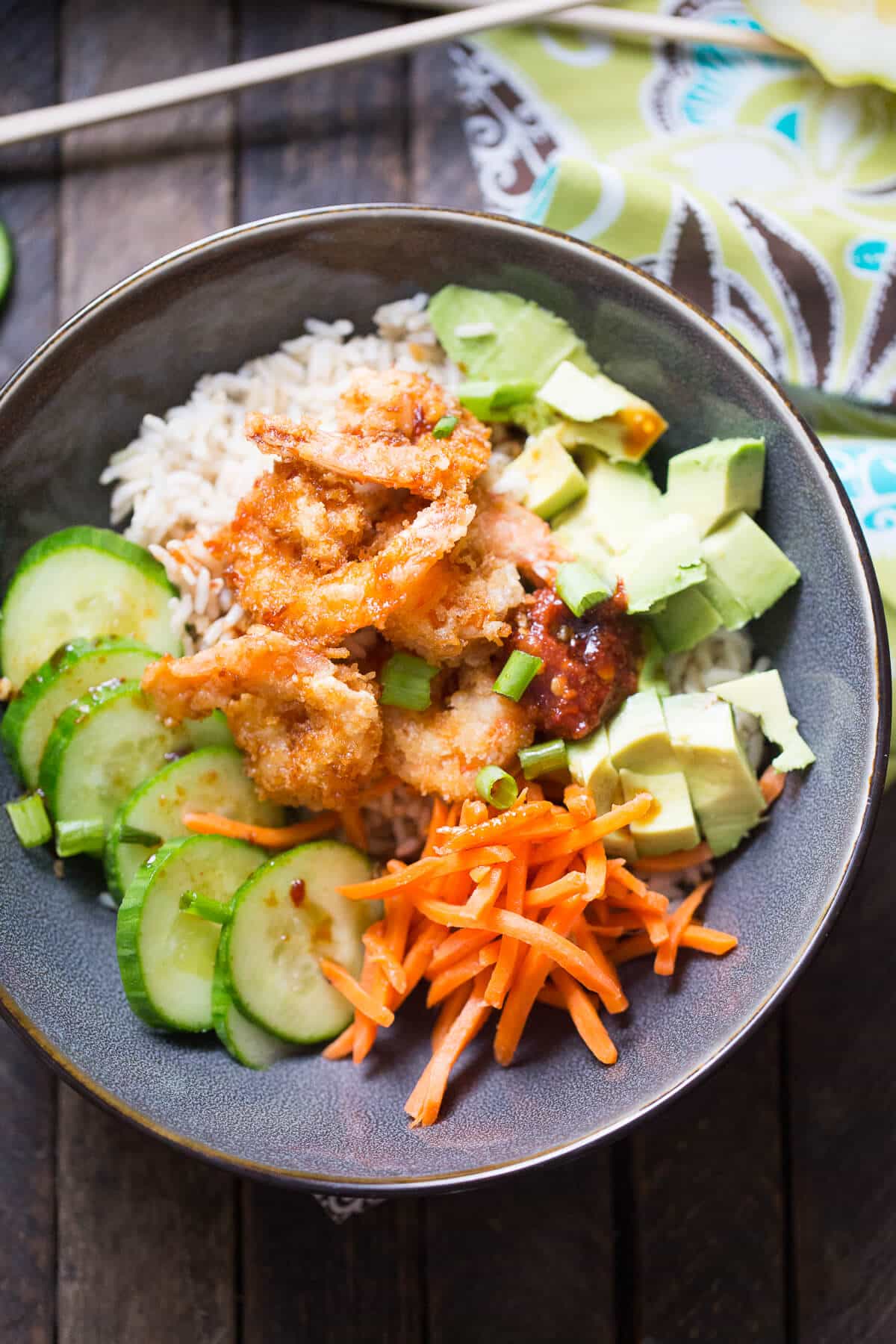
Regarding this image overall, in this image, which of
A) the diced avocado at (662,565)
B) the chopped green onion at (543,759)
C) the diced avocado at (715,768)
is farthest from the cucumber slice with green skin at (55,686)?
the diced avocado at (715,768)

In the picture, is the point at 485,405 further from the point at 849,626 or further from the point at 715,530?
the point at 849,626

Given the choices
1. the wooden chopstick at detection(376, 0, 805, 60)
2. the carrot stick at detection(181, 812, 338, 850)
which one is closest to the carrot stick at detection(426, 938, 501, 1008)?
the carrot stick at detection(181, 812, 338, 850)

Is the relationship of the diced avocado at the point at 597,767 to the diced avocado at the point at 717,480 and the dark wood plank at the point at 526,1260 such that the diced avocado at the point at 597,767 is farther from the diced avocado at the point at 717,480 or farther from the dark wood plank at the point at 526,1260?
the dark wood plank at the point at 526,1260

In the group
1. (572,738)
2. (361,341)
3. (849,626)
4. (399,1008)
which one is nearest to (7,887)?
(399,1008)

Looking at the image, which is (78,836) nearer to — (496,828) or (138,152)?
(496,828)

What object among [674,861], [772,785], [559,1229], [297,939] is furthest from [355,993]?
[772,785]

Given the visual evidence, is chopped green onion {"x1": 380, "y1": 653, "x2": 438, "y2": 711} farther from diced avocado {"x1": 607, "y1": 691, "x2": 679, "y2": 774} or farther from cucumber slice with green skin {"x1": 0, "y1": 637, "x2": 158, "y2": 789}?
cucumber slice with green skin {"x1": 0, "y1": 637, "x2": 158, "y2": 789}
